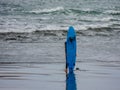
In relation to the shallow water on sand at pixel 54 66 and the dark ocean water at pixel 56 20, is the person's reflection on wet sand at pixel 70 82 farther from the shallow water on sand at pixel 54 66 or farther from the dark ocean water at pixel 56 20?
the dark ocean water at pixel 56 20

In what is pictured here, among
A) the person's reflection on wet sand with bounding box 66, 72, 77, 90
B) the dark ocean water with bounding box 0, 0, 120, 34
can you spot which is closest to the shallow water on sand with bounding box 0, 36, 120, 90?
the person's reflection on wet sand with bounding box 66, 72, 77, 90

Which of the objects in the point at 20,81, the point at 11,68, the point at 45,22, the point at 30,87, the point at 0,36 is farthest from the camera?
the point at 45,22

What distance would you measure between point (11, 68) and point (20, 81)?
178cm

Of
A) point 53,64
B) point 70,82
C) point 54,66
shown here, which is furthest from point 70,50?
point 53,64

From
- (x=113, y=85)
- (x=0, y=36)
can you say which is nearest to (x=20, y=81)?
(x=113, y=85)

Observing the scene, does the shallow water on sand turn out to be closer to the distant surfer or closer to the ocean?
the ocean

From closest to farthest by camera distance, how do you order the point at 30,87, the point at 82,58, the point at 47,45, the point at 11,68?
the point at 30,87
the point at 11,68
the point at 82,58
the point at 47,45

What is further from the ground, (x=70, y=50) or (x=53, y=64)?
(x=70, y=50)

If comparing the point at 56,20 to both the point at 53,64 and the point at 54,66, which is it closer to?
the point at 53,64

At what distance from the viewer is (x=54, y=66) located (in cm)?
1186

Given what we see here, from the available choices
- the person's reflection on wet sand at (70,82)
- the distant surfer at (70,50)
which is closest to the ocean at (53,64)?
the person's reflection on wet sand at (70,82)

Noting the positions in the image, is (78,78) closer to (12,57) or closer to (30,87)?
(30,87)

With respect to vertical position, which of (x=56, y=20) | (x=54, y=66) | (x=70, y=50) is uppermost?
(x=56, y=20)

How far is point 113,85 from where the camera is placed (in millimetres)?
9414
